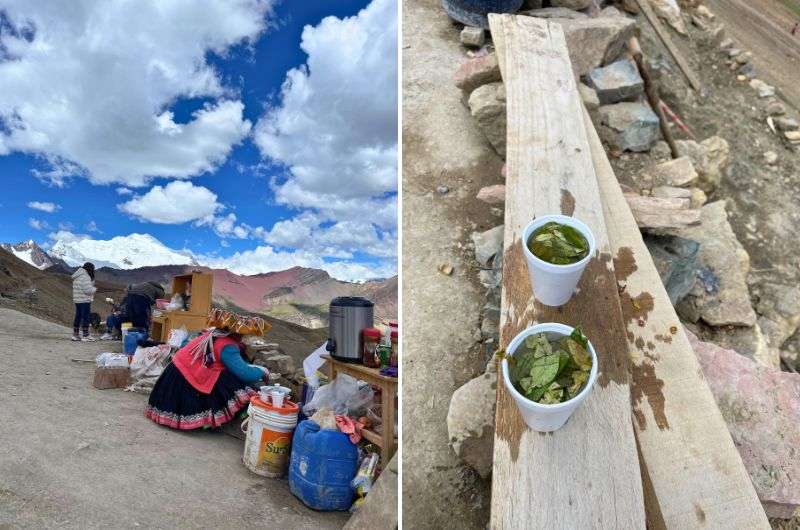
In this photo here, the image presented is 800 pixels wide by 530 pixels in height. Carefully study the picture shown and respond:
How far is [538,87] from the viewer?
3850mm

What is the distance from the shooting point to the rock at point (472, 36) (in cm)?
539

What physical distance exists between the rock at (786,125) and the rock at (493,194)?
16.5ft

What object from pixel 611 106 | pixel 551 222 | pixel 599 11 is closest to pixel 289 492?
pixel 551 222

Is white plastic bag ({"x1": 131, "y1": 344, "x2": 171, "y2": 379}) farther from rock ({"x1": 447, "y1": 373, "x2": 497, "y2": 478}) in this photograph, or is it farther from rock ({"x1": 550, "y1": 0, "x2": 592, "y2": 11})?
rock ({"x1": 550, "y1": 0, "x2": 592, "y2": 11})

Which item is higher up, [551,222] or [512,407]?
[551,222]

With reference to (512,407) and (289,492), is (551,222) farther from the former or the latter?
(289,492)

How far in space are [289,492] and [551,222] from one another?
2706 mm

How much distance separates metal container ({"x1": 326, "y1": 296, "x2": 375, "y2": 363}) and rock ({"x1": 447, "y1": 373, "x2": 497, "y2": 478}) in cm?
167

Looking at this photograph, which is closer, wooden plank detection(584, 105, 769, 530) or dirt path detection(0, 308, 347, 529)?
wooden plank detection(584, 105, 769, 530)

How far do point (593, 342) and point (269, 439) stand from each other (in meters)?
2.54

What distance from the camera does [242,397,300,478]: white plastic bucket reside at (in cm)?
401

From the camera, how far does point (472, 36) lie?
17.7 ft

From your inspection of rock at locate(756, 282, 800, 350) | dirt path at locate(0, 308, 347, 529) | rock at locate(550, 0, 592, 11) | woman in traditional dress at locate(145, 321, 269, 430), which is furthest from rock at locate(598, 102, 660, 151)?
dirt path at locate(0, 308, 347, 529)

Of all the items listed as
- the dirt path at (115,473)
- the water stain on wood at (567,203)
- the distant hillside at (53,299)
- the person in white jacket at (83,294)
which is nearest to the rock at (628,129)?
the water stain on wood at (567,203)
